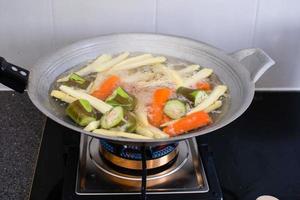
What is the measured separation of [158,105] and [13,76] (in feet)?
0.80

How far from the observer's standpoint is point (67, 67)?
0.90 metres

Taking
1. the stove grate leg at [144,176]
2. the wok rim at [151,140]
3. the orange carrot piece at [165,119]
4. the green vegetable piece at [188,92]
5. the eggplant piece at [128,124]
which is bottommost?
the stove grate leg at [144,176]

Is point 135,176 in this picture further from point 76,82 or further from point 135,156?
point 76,82

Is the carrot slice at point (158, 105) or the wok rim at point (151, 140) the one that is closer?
the wok rim at point (151, 140)

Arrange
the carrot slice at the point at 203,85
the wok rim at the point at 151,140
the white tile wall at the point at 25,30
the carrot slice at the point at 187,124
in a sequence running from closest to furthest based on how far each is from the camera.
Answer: the wok rim at the point at 151,140 → the carrot slice at the point at 187,124 → the carrot slice at the point at 203,85 → the white tile wall at the point at 25,30

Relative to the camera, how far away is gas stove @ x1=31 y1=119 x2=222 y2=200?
782 mm

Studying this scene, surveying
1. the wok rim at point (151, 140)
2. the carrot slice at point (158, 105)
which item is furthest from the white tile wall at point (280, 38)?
the carrot slice at point (158, 105)

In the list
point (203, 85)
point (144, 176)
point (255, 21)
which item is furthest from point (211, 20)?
point (144, 176)

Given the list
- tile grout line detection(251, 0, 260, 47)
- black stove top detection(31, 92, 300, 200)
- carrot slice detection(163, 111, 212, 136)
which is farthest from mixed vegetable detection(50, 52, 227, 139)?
tile grout line detection(251, 0, 260, 47)

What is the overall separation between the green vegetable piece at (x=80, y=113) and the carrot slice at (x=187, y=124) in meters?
0.12

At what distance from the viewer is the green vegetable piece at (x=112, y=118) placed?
2.49 feet

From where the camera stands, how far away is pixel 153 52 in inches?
37.7

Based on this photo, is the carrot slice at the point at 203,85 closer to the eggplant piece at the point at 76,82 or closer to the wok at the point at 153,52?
the wok at the point at 153,52

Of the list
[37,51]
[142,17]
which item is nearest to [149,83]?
[142,17]
